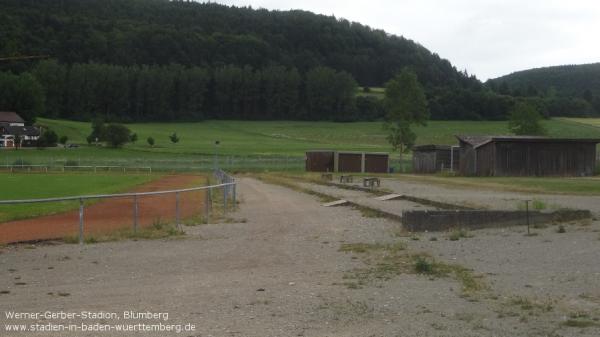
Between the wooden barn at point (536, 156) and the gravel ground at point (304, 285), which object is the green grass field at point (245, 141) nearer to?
the wooden barn at point (536, 156)

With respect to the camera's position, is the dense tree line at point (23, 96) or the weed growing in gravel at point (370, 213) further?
the dense tree line at point (23, 96)

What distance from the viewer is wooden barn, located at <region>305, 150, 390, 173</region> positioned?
66.2 m

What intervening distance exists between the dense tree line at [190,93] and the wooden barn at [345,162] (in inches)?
3390

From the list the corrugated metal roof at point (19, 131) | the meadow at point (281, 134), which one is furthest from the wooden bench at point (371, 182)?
the corrugated metal roof at point (19, 131)

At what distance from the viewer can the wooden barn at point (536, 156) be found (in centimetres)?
4791

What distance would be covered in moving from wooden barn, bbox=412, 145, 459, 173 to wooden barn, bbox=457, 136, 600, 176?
11897mm

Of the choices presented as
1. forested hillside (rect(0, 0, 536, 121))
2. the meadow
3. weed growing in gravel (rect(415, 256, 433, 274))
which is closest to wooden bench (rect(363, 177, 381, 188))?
weed growing in gravel (rect(415, 256, 433, 274))

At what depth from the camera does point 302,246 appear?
15.2 meters

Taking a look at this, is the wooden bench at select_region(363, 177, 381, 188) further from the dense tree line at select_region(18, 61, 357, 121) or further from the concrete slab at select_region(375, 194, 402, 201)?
the dense tree line at select_region(18, 61, 357, 121)

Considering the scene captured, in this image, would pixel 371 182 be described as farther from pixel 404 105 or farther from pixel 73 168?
pixel 73 168

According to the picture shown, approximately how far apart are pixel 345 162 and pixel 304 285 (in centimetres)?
5748

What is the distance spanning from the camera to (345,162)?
67562mm

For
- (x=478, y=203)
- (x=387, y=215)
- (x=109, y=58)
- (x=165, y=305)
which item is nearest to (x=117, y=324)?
(x=165, y=305)

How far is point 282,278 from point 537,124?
69008 mm
